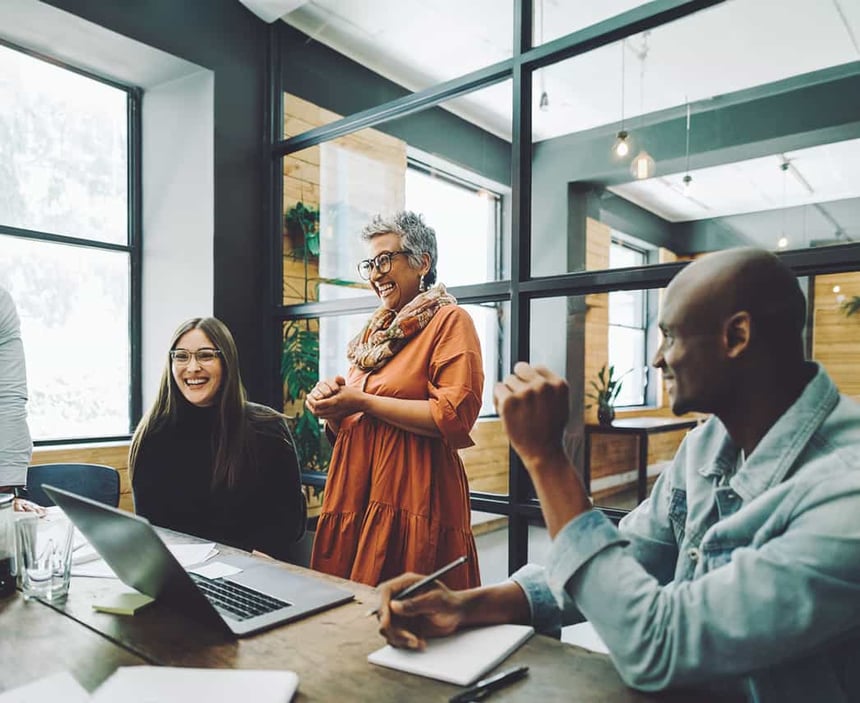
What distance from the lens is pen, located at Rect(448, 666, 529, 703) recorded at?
811 mm

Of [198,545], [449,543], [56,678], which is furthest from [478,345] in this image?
[56,678]

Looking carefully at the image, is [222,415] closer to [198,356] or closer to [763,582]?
[198,356]

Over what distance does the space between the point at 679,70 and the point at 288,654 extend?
2.56 m

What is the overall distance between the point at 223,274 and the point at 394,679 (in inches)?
116

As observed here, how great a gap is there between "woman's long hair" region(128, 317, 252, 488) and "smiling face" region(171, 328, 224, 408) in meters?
0.01

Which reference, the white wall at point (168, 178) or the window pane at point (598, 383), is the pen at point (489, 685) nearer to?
the window pane at point (598, 383)

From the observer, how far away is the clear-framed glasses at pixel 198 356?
2039 millimetres

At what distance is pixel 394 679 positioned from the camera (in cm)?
87

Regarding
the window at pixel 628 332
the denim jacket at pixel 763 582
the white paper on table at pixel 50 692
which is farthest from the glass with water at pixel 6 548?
the window at pixel 628 332

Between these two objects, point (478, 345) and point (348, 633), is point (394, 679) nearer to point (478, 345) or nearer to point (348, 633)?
point (348, 633)

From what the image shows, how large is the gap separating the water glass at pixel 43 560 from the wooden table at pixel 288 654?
0.14 feet

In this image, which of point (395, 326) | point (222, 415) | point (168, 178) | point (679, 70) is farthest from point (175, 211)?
point (679, 70)

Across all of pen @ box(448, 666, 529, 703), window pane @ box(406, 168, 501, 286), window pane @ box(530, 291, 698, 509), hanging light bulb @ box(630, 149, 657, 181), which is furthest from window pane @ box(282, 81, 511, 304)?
pen @ box(448, 666, 529, 703)

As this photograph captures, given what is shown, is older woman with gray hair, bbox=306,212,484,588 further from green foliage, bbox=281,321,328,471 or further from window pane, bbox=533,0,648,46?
window pane, bbox=533,0,648,46
